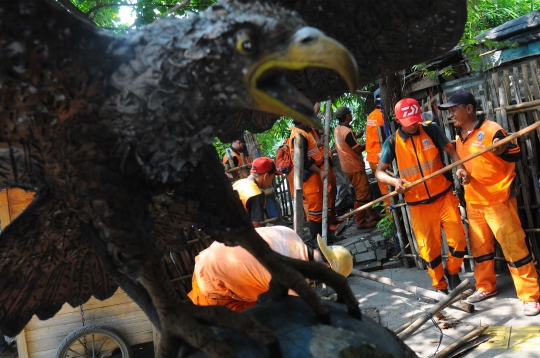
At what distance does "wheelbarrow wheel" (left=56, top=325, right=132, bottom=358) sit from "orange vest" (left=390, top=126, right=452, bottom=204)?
10.6ft

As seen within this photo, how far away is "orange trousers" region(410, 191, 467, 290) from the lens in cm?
499

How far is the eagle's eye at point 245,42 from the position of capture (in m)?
1.28

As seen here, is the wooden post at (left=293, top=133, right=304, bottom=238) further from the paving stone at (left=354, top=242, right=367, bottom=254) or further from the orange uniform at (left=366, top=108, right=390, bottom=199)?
the paving stone at (left=354, top=242, right=367, bottom=254)

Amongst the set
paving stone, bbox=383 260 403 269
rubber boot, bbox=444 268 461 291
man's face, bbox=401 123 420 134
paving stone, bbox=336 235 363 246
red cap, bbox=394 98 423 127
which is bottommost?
rubber boot, bbox=444 268 461 291

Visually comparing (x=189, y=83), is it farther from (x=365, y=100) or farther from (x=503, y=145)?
(x=365, y=100)

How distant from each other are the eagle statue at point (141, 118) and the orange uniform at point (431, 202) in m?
3.47

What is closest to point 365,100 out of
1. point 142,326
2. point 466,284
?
point 142,326

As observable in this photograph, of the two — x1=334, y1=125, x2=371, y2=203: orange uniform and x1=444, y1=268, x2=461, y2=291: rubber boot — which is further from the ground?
x1=334, y1=125, x2=371, y2=203: orange uniform

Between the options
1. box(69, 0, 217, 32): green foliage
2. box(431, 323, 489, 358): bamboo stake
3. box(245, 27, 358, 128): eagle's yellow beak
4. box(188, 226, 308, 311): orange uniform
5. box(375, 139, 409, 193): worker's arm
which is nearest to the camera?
box(245, 27, 358, 128): eagle's yellow beak

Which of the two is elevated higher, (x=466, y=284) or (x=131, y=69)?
(x=131, y=69)

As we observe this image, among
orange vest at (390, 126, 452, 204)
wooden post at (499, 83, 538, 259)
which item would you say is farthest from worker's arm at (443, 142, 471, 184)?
wooden post at (499, 83, 538, 259)

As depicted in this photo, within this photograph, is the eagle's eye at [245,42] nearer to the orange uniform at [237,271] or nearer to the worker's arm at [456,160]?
the orange uniform at [237,271]

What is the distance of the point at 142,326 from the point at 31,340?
1.01 metres

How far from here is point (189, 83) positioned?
4.45 feet
